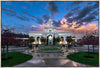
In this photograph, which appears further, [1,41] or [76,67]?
[1,41]

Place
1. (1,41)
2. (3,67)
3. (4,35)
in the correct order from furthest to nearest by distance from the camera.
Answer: (4,35)
(1,41)
(3,67)

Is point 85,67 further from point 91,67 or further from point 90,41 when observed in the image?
point 90,41

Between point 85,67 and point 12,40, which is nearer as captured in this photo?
point 85,67

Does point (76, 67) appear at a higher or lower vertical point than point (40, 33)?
lower

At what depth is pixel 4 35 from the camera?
40.1ft

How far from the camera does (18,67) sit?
9.08 metres

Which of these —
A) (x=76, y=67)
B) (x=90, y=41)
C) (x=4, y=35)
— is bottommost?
(x=76, y=67)

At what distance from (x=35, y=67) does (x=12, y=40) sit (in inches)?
243

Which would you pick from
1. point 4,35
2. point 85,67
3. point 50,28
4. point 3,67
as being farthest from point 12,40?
point 50,28

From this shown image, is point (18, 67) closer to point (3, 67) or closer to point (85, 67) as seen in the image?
point (3, 67)

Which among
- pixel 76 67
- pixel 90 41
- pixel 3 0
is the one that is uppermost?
pixel 3 0

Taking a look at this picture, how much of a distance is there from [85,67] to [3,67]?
31.9ft

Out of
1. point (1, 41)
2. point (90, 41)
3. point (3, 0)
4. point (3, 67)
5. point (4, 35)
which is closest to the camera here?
point (3, 67)

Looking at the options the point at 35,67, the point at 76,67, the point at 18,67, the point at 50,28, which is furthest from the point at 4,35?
the point at 50,28
